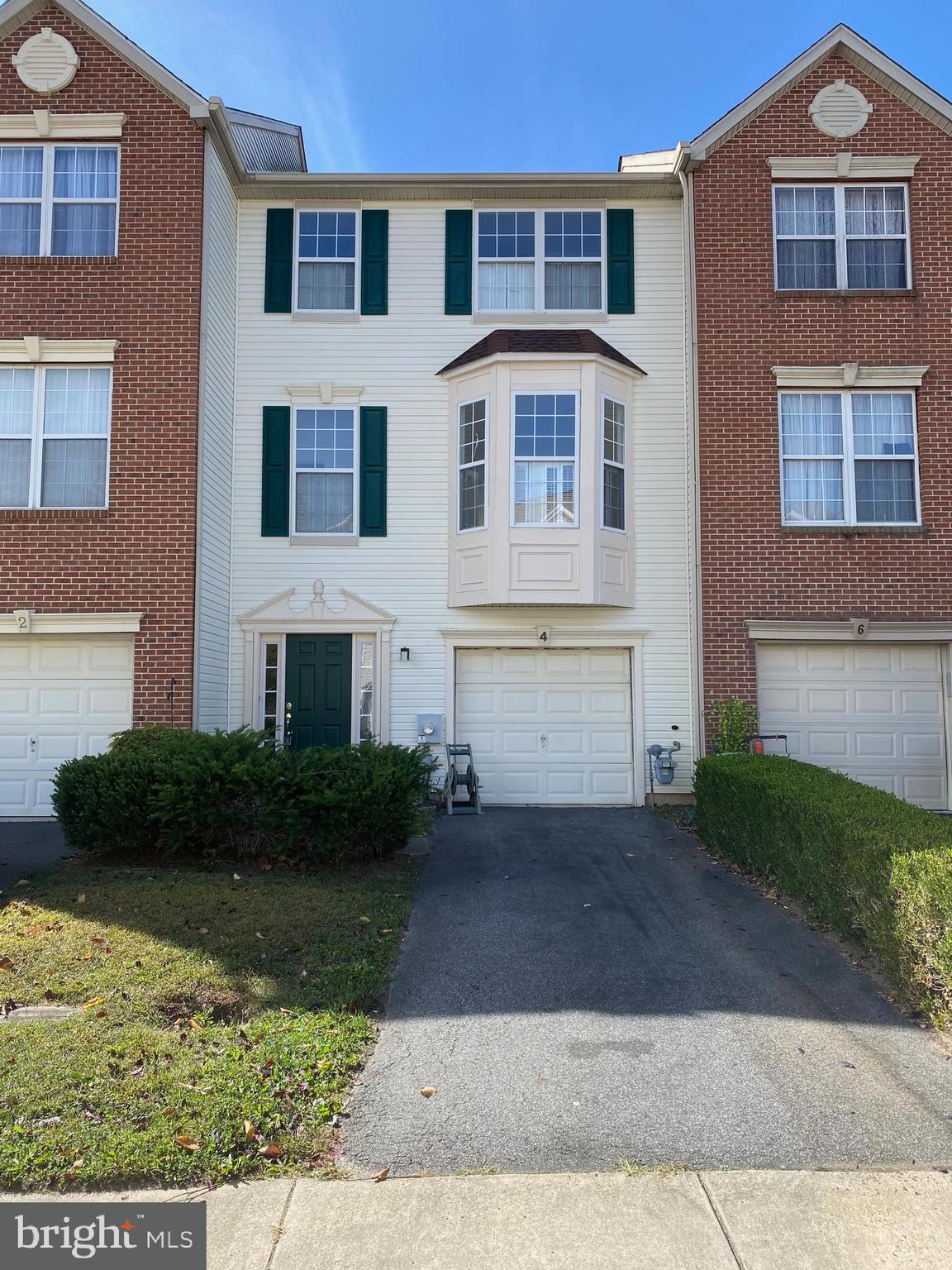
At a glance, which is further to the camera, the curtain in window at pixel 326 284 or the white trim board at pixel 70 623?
the curtain in window at pixel 326 284

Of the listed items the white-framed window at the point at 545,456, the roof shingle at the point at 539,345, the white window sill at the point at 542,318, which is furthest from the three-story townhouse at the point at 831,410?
the white-framed window at the point at 545,456

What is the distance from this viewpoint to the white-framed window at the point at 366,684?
11.9 meters

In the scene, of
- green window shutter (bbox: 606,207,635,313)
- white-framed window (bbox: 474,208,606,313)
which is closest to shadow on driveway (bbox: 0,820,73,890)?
white-framed window (bbox: 474,208,606,313)

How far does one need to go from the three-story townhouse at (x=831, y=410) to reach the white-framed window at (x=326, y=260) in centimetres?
459

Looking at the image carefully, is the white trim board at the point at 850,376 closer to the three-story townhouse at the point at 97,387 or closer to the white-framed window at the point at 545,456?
the white-framed window at the point at 545,456

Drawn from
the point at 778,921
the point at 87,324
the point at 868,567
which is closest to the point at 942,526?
the point at 868,567

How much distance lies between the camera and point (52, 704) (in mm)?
11148

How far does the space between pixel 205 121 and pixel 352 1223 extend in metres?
12.1

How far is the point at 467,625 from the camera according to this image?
11.9 m

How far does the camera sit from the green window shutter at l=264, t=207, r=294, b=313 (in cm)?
1231

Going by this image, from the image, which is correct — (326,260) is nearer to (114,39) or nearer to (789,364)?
(114,39)

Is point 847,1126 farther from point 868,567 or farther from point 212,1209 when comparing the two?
point 868,567

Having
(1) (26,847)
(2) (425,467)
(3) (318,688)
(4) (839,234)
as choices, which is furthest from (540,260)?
(1) (26,847)

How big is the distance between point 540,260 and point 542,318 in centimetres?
85
